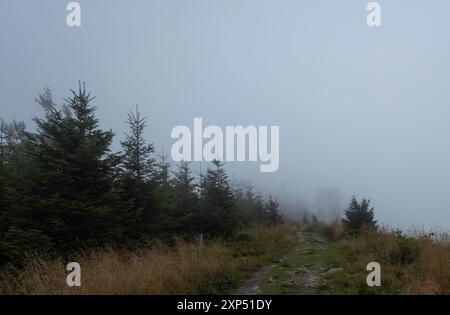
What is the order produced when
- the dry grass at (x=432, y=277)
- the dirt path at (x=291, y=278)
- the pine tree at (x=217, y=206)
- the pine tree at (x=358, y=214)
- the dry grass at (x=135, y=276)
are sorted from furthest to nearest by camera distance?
the pine tree at (x=358, y=214) → the pine tree at (x=217, y=206) → the dirt path at (x=291, y=278) → the dry grass at (x=135, y=276) → the dry grass at (x=432, y=277)

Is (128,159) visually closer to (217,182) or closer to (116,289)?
(217,182)

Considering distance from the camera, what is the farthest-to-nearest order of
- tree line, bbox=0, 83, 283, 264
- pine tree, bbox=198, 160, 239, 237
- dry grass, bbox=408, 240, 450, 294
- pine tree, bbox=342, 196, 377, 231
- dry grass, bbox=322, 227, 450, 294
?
pine tree, bbox=342, 196, 377, 231
pine tree, bbox=198, 160, 239, 237
tree line, bbox=0, 83, 283, 264
dry grass, bbox=322, 227, 450, 294
dry grass, bbox=408, 240, 450, 294

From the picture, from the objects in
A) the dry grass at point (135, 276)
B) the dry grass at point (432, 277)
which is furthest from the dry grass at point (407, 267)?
the dry grass at point (135, 276)

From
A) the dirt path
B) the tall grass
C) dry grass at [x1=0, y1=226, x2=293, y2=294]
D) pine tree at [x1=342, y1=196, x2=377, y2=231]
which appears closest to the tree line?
dry grass at [x1=0, y1=226, x2=293, y2=294]

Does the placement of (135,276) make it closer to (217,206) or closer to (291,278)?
(291,278)

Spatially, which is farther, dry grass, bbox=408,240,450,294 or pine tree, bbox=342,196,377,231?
pine tree, bbox=342,196,377,231

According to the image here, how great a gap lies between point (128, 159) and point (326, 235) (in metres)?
16.6

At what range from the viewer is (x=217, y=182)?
689 inches

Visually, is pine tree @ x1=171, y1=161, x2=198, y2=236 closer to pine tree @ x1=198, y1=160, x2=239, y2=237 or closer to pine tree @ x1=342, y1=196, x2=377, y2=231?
pine tree @ x1=198, y1=160, x2=239, y2=237

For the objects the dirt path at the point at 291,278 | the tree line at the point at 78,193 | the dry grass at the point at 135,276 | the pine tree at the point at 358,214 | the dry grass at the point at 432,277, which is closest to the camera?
the dry grass at the point at 432,277


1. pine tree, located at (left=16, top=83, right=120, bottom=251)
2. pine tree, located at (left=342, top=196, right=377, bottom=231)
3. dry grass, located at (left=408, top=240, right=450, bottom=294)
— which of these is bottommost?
pine tree, located at (left=342, top=196, right=377, bottom=231)

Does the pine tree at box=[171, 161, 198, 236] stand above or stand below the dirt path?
above

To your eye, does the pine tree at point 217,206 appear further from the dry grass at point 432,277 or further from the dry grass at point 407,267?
the dry grass at point 432,277
